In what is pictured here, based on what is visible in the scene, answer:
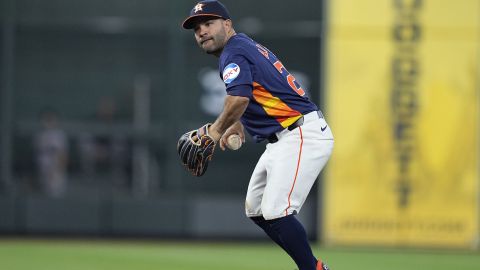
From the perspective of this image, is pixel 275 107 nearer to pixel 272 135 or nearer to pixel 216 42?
pixel 272 135

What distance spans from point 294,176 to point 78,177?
24.2ft

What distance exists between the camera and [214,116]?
1328 cm

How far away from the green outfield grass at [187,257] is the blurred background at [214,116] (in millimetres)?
690

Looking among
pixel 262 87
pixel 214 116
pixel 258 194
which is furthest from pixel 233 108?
pixel 214 116

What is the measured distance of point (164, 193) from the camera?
1333 centimetres

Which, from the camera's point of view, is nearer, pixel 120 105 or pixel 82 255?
pixel 82 255

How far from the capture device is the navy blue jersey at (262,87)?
234 inches

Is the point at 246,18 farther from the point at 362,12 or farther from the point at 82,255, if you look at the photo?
the point at 82,255

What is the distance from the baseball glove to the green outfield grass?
313 cm

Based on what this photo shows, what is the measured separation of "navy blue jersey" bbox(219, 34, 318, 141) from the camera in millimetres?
5953

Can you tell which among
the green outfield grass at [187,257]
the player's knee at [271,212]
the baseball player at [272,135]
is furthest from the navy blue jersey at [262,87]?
the green outfield grass at [187,257]

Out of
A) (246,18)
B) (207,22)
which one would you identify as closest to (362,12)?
(246,18)

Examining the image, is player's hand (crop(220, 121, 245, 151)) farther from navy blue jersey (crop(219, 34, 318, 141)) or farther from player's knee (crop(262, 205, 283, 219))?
player's knee (crop(262, 205, 283, 219))

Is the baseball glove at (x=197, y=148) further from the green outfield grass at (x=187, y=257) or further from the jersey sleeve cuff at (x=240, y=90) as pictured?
the green outfield grass at (x=187, y=257)
